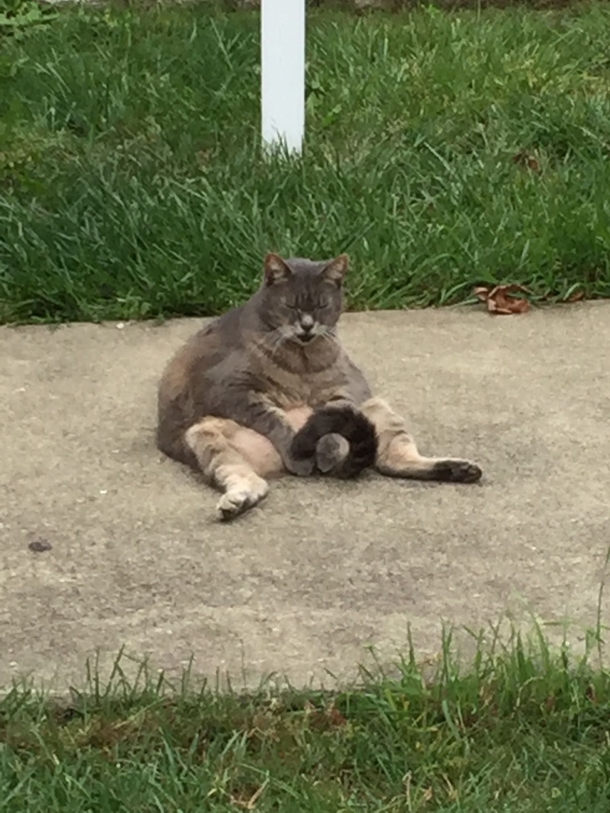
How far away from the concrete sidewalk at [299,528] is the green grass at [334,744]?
13 centimetres

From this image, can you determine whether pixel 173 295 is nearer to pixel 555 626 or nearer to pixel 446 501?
pixel 446 501

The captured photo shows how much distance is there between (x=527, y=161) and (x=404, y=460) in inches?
109

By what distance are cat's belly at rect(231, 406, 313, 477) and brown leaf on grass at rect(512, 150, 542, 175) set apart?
2.68 meters

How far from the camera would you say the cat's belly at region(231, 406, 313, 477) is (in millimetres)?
3832

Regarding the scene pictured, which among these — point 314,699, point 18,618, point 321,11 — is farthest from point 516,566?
point 321,11

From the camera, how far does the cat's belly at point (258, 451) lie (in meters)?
3.83

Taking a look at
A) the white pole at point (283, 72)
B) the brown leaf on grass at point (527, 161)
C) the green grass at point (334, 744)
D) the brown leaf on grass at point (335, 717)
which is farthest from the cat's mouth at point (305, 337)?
the brown leaf on grass at point (527, 161)

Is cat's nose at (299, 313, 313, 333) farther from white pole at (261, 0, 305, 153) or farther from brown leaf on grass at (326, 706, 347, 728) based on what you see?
white pole at (261, 0, 305, 153)

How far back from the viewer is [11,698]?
277 cm

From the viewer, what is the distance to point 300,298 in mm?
3984

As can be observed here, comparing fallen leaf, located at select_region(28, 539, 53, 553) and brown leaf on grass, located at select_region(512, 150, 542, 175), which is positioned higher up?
brown leaf on grass, located at select_region(512, 150, 542, 175)

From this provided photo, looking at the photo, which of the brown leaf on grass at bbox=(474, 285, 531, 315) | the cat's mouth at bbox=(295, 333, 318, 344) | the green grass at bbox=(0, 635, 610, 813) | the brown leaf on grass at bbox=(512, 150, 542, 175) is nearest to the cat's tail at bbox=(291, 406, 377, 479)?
the cat's mouth at bbox=(295, 333, 318, 344)

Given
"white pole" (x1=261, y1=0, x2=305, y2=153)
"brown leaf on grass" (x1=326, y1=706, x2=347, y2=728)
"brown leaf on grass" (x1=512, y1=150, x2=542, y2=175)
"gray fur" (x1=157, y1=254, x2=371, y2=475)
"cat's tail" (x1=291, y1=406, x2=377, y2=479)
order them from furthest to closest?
"brown leaf on grass" (x1=512, y1=150, x2=542, y2=175), "white pole" (x1=261, y1=0, x2=305, y2=153), "gray fur" (x1=157, y1=254, x2=371, y2=475), "cat's tail" (x1=291, y1=406, x2=377, y2=479), "brown leaf on grass" (x1=326, y1=706, x2=347, y2=728)

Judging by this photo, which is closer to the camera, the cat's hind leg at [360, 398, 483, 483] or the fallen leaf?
the fallen leaf
